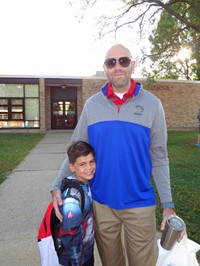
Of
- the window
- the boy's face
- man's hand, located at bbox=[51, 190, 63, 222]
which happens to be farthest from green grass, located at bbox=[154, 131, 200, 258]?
the window

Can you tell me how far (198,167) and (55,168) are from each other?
14.0 ft

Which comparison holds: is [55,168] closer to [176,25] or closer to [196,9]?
[196,9]

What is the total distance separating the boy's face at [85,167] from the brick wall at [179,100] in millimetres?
23873

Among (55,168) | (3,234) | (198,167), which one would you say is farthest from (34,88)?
(3,234)

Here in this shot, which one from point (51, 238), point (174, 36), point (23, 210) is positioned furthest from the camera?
point (174, 36)

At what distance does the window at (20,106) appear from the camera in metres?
23.8

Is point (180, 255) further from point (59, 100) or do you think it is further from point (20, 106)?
point (59, 100)

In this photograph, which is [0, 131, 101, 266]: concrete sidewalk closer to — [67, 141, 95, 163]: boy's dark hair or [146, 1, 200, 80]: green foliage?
[67, 141, 95, 163]: boy's dark hair

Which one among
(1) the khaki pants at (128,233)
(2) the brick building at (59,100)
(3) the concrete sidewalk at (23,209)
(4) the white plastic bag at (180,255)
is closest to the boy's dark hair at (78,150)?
(1) the khaki pants at (128,233)

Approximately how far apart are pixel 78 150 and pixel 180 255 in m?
1.00

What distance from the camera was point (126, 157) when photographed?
2227 mm

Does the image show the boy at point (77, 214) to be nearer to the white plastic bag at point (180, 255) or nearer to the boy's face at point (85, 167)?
the boy's face at point (85, 167)

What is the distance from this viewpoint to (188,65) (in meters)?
44.2

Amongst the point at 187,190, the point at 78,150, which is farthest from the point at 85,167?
the point at 187,190
